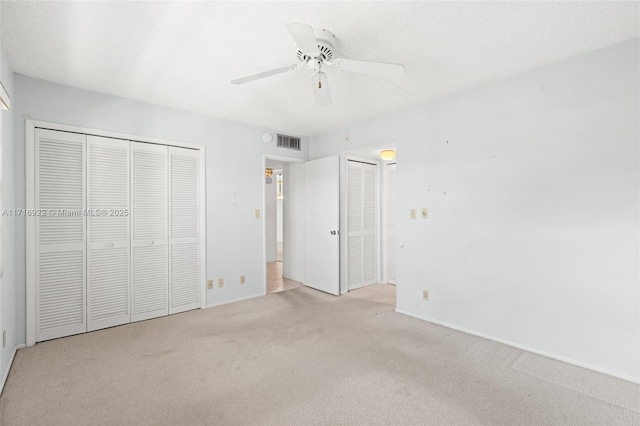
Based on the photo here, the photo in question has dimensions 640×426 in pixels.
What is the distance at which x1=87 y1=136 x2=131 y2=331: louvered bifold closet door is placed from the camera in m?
2.92

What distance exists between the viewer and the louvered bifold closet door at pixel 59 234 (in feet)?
8.77

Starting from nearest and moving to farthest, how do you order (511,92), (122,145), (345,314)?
(511,92) < (122,145) < (345,314)

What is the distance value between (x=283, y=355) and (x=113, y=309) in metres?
1.91

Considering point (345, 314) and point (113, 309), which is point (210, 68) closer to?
point (113, 309)

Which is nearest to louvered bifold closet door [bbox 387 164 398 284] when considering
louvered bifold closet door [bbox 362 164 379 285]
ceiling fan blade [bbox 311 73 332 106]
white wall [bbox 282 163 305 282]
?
louvered bifold closet door [bbox 362 164 379 285]

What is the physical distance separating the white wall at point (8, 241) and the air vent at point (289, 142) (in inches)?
108

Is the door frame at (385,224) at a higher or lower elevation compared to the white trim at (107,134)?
lower

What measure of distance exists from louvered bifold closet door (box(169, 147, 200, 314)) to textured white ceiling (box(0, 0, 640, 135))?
2.67 ft

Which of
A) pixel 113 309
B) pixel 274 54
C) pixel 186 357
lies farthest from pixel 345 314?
pixel 274 54

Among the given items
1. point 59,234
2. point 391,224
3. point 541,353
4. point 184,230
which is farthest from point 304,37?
point 391,224

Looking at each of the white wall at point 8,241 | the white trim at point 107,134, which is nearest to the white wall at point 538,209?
the white trim at point 107,134

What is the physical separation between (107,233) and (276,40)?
2516 mm

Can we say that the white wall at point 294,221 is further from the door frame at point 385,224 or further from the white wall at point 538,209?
the white wall at point 538,209

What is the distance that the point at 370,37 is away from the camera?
2016mm
